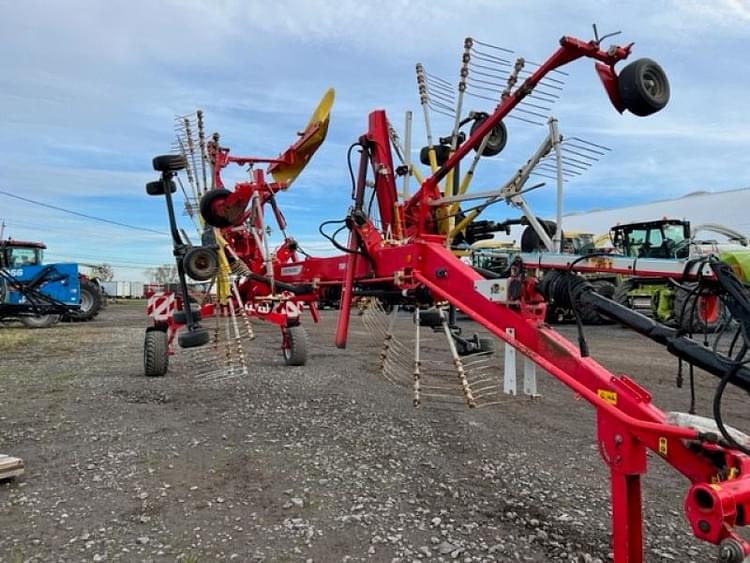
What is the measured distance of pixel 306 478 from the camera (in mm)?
4340

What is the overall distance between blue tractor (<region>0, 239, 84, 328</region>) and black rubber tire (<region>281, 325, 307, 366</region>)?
42.4ft

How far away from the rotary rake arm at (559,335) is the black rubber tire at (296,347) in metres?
4.56

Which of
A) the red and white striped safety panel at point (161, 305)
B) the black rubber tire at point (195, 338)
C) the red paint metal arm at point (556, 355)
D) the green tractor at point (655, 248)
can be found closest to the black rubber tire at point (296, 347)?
the red and white striped safety panel at point (161, 305)

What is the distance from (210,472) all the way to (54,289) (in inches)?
690

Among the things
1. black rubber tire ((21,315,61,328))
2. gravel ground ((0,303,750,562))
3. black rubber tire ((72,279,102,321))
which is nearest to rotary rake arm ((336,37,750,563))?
gravel ground ((0,303,750,562))

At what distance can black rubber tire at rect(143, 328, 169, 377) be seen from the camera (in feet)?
27.5

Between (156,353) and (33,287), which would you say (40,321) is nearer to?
(33,287)

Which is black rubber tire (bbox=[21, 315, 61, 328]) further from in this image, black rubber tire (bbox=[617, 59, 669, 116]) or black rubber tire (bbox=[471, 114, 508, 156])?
black rubber tire (bbox=[617, 59, 669, 116])

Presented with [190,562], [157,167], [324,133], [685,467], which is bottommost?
[190,562]

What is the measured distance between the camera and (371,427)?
5699 millimetres

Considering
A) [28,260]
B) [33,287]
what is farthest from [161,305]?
[28,260]

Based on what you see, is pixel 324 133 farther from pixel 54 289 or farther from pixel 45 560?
pixel 54 289

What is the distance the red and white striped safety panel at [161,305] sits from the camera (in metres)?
8.53

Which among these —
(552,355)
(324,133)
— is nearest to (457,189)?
(324,133)
